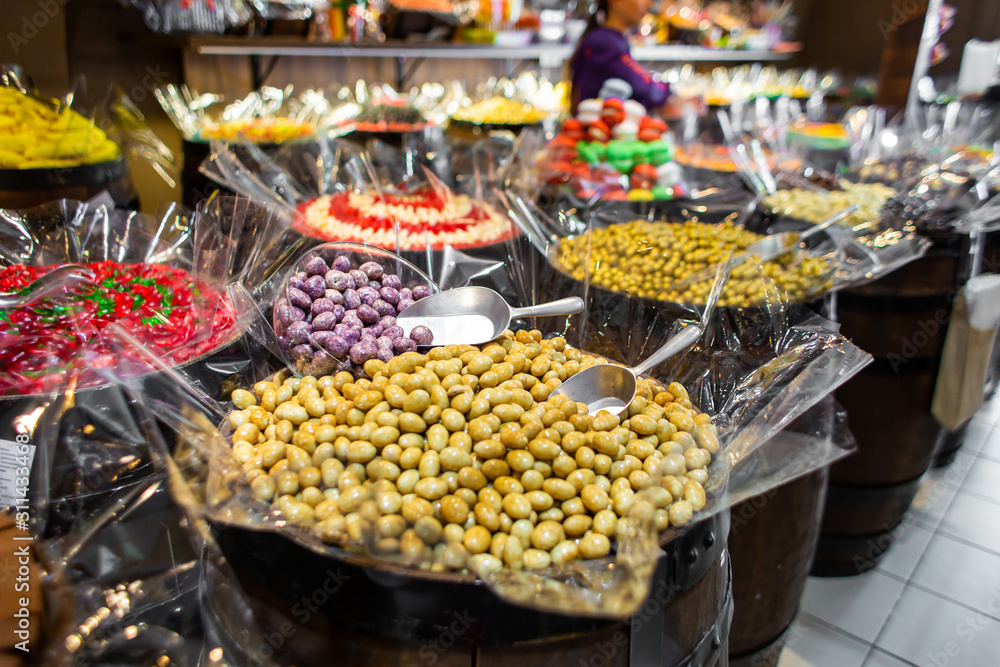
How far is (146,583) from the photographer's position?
1.14 meters

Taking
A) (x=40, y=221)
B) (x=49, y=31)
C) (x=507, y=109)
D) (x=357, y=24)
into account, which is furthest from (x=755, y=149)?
(x=49, y=31)

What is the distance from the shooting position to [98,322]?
49.8 inches

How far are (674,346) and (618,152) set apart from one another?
1.83 meters

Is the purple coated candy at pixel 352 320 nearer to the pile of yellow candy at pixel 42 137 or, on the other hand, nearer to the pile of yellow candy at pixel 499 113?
the pile of yellow candy at pixel 42 137

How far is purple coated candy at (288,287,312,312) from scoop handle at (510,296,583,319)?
42 cm

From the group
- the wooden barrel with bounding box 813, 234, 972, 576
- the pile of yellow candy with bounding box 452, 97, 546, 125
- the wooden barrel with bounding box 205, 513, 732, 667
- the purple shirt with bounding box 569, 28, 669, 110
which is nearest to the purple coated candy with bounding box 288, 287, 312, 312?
the wooden barrel with bounding box 205, 513, 732, 667

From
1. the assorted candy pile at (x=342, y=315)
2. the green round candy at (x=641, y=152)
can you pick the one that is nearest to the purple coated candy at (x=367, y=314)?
the assorted candy pile at (x=342, y=315)

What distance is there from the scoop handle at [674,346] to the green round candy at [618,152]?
5.81 feet

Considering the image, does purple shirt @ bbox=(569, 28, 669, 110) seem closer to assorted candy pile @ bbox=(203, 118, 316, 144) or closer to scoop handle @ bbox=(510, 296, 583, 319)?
assorted candy pile @ bbox=(203, 118, 316, 144)

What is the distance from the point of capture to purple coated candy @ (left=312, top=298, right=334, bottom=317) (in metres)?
1.21

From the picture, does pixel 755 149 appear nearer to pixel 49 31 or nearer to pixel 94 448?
pixel 94 448

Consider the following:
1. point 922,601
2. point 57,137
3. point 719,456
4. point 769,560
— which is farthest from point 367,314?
point 922,601

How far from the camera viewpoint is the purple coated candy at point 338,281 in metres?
1.28

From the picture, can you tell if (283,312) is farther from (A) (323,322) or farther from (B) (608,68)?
(B) (608,68)
